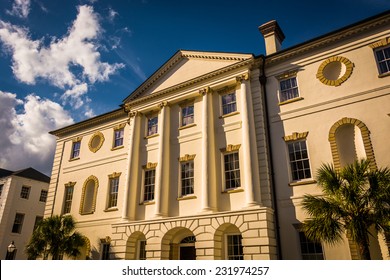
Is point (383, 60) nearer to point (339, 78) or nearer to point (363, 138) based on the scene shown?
point (339, 78)

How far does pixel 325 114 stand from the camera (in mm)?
15875

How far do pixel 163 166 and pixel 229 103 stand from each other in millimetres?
5726

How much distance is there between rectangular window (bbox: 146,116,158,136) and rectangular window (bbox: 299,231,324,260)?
12.0 m

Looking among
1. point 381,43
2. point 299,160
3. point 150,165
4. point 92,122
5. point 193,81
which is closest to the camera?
point 381,43

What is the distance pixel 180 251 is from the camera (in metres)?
18.0

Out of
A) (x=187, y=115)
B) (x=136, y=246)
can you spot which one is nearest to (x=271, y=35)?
(x=187, y=115)

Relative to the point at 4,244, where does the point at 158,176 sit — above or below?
above

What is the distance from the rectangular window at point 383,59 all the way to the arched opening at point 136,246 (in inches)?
630

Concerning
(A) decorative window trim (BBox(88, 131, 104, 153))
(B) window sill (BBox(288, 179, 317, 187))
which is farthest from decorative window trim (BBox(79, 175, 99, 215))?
(B) window sill (BBox(288, 179, 317, 187))

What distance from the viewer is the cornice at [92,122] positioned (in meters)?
24.7
